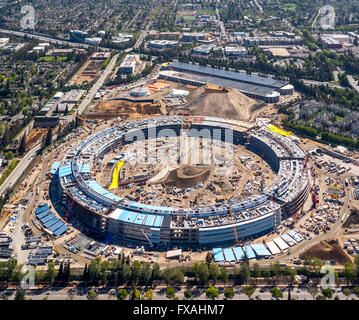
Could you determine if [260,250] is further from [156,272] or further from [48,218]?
[48,218]

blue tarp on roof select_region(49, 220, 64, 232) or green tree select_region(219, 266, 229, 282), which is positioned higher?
blue tarp on roof select_region(49, 220, 64, 232)

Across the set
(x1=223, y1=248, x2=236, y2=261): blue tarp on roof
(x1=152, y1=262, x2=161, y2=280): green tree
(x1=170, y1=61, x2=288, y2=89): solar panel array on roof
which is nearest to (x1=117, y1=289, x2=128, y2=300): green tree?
(x1=152, y1=262, x2=161, y2=280): green tree

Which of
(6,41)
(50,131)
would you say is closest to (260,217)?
(50,131)

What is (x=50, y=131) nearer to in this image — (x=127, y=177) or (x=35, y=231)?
(x=127, y=177)

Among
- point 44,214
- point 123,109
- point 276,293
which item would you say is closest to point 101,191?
point 44,214

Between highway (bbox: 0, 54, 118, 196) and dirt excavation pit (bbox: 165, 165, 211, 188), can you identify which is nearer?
dirt excavation pit (bbox: 165, 165, 211, 188)

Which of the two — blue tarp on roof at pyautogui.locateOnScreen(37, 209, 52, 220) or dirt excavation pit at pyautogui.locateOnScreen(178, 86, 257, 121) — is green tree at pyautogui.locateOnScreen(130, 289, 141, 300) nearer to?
blue tarp on roof at pyautogui.locateOnScreen(37, 209, 52, 220)
